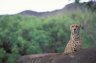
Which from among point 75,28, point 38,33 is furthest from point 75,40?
point 38,33

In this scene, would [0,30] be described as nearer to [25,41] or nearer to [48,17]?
[25,41]

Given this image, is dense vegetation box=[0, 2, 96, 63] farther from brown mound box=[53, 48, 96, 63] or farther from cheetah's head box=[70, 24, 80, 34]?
brown mound box=[53, 48, 96, 63]

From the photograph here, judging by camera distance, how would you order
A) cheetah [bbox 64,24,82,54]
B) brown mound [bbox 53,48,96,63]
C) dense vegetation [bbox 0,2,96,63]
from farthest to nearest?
dense vegetation [bbox 0,2,96,63] → cheetah [bbox 64,24,82,54] → brown mound [bbox 53,48,96,63]

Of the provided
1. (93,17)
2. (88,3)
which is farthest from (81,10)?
(88,3)

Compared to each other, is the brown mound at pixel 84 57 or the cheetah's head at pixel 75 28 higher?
the cheetah's head at pixel 75 28

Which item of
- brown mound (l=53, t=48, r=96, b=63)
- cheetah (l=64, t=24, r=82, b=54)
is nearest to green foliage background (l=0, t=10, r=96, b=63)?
cheetah (l=64, t=24, r=82, b=54)

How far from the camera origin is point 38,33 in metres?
7.26

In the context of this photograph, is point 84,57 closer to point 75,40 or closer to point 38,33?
point 75,40

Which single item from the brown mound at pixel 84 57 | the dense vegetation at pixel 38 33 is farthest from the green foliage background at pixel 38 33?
the brown mound at pixel 84 57

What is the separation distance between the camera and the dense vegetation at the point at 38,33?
699 cm

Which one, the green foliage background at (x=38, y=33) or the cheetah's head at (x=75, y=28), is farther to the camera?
the green foliage background at (x=38, y=33)

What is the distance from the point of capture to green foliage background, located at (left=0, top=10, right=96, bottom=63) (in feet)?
22.9

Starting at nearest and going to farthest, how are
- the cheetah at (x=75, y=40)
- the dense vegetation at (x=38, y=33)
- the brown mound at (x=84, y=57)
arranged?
the brown mound at (x=84, y=57)
the cheetah at (x=75, y=40)
the dense vegetation at (x=38, y=33)

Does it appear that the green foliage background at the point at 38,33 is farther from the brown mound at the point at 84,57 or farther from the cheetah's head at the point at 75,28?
the brown mound at the point at 84,57
